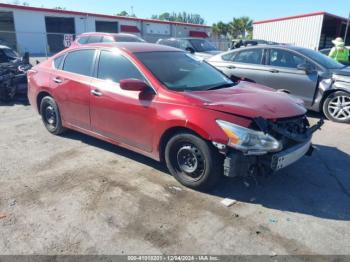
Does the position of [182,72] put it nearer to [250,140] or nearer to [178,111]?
[178,111]

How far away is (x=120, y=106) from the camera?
4.43 metres

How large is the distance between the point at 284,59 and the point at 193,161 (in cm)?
493

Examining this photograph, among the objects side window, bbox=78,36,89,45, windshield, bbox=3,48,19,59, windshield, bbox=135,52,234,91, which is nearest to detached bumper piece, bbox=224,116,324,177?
windshield, bbox=135,52,234,91

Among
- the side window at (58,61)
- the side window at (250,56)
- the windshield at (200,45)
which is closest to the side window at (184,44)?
the windshield at (200,45)

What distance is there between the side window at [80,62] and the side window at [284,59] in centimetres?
464

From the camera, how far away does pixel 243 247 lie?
9.70ft

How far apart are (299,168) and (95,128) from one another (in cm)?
309

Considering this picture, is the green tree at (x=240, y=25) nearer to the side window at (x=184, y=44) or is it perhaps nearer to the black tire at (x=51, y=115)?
the side window at (x=184, y=44)

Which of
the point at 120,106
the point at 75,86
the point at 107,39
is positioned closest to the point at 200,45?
the point at 107,39

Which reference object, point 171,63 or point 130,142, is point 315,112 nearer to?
point 171,63

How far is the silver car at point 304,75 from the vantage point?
6934mm

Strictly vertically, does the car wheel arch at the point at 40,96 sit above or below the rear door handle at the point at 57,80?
below

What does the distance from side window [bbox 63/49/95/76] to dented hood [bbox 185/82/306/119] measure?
1.93m

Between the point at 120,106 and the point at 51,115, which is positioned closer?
the point at 120,106
